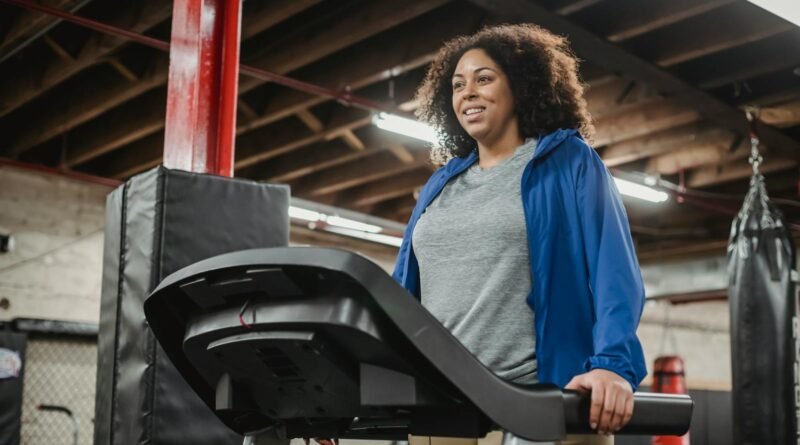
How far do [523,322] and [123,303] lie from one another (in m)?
1.48

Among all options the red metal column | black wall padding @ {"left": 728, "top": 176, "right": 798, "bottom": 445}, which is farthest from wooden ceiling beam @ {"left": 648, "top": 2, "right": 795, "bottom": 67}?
the red metal column

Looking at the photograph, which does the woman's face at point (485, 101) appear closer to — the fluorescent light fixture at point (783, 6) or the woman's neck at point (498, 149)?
the woman's neck at point (498, 149)

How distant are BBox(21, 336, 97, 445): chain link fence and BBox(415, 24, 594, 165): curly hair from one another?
6529mm

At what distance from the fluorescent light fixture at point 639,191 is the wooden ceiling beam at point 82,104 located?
3.93m

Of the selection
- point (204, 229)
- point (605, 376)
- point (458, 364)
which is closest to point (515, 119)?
point (605, 376)

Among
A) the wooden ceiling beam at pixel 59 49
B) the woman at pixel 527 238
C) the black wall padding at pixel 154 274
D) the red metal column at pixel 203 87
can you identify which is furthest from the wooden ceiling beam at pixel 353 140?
the woman at pixel 527 238

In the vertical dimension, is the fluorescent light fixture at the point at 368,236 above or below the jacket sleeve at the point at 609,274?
above

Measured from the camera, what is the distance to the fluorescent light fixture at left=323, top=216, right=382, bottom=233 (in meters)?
9.03

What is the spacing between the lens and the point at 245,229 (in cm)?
263

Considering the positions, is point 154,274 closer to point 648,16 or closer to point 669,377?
point 648,16

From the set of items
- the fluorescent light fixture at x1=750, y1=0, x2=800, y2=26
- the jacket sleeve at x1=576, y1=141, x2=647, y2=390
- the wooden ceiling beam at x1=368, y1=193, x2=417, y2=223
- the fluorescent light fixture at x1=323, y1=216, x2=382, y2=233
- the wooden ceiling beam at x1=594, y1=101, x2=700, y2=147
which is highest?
the wooden ceiling beam at x1=368, y1=193, x2=417, y2=223

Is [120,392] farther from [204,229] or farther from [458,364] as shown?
[458,364]

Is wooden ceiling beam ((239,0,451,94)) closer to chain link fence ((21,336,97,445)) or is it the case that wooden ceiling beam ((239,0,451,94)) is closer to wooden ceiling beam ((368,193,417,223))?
chain link fence ((21,336,97,445))

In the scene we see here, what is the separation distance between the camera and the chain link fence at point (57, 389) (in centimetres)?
762
